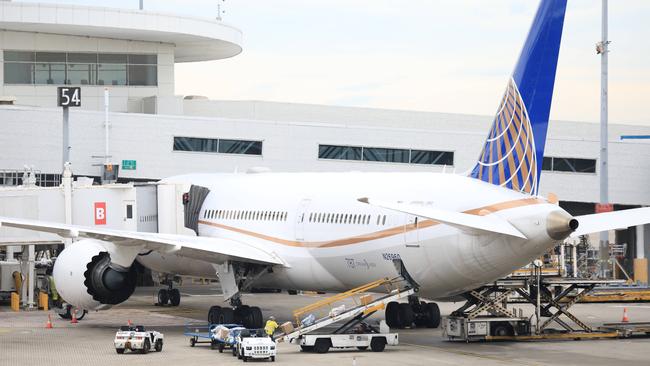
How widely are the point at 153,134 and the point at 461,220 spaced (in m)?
30.1

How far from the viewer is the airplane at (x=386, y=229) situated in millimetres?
27766

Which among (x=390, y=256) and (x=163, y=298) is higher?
(x=390, y=256)

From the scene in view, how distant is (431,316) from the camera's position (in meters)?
35.9

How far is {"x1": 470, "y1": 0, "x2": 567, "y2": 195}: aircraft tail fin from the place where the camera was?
2906 cm

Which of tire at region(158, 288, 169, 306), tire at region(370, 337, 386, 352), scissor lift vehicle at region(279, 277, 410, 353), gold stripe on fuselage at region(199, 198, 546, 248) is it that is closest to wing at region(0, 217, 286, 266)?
gold stripe on fuselage at region(199, 198, 546, 248)

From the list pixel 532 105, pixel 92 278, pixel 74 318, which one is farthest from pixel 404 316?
pixel 74 318

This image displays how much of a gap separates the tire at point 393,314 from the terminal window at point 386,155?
20.7m

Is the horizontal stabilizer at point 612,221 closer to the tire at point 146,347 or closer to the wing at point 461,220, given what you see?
the wing at point 461,220

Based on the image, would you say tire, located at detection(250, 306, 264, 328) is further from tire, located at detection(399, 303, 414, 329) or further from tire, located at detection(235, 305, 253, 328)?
tire, located at detection(399, 303, 414, 329)

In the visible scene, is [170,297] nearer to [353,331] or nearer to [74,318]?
[74,318]

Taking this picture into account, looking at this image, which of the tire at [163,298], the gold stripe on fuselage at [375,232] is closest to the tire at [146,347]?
the gold stripe on fuselage at [375,232]

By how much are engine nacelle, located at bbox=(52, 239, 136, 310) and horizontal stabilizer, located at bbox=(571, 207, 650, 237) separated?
43.0 ft

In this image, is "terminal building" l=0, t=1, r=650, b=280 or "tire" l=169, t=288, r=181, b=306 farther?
"terminal building" l=0, t=1, r=650, b=280

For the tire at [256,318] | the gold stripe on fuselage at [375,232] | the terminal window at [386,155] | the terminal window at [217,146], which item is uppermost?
the terminal window at [217,146]
